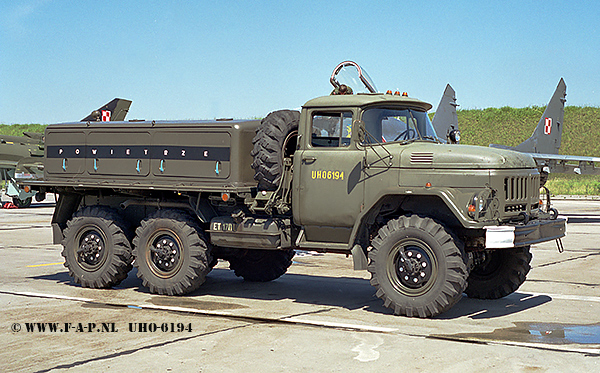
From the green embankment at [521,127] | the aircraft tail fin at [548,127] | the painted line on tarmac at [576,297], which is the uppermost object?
the green embankment at [521,127]

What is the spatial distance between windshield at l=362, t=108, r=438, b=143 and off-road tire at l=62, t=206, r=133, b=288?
4.36 metres

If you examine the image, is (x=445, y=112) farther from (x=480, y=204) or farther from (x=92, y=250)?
(x=480, y=204)

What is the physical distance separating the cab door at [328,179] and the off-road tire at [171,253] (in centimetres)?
166

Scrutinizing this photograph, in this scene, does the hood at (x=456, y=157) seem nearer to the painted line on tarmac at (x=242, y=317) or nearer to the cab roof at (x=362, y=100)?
the cab roof at (x=362, y=100)

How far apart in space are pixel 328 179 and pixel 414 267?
5.43 ft

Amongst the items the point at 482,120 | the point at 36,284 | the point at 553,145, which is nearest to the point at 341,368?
the point at 36,284

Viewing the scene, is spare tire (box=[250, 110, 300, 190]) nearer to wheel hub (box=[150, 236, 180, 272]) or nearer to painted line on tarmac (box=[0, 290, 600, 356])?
wheel hub (box=[150, 236, 180, 272])

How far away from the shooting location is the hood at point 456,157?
8062 mm

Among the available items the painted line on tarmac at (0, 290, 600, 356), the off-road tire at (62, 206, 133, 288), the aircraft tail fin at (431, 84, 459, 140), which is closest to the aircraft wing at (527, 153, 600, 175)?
the aircraft tail fin at (431, 84, 459, 140)

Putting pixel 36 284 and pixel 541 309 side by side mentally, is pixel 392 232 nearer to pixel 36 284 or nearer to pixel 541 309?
pixel 541 309


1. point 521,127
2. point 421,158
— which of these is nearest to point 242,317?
point 421,158

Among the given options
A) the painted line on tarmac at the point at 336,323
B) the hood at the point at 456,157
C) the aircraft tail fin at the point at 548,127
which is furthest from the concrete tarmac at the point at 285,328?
the aircraft tail fin at the point at 548,127

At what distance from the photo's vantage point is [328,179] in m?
8.89

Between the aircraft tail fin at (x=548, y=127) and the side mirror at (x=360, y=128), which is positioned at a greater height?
the aircraft tail fin at (x=548, y=127)
